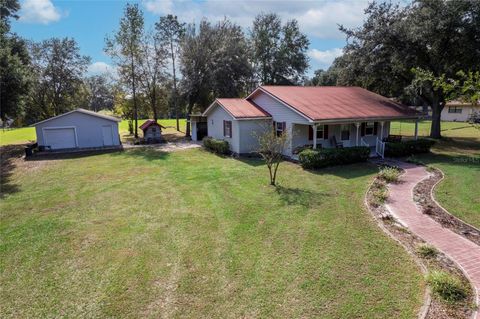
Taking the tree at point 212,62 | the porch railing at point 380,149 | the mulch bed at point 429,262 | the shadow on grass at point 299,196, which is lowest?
the mulch bed at point 429,262

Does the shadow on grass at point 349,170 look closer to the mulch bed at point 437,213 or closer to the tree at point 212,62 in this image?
the mulch bed at point 437,213

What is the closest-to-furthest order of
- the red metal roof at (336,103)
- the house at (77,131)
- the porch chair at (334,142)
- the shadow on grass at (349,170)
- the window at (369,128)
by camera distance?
the shadow on grass at (349,170) → the red metal roof at (336,103) → the porch chair at (334,142) → the window at (369,128) → the house at (77,131)

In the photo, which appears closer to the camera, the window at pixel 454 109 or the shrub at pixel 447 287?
the shrub at pixel 447 287

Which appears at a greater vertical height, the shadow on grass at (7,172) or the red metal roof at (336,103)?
the red metal roof at (336,103)

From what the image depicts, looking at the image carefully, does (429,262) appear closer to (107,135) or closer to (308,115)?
(308,115)

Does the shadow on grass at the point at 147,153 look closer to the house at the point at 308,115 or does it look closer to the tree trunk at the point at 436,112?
the house at the point at 308,115

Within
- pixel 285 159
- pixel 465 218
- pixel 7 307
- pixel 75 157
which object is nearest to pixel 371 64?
pixel 285 159

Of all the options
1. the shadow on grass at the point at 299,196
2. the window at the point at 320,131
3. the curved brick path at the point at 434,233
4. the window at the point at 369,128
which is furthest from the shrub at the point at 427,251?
the window at the point at 369,128

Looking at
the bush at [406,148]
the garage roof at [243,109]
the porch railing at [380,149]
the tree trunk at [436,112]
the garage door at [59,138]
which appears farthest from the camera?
the tree trunk at [436,112]

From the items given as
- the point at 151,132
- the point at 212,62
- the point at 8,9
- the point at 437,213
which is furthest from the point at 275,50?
the point at 437,213
